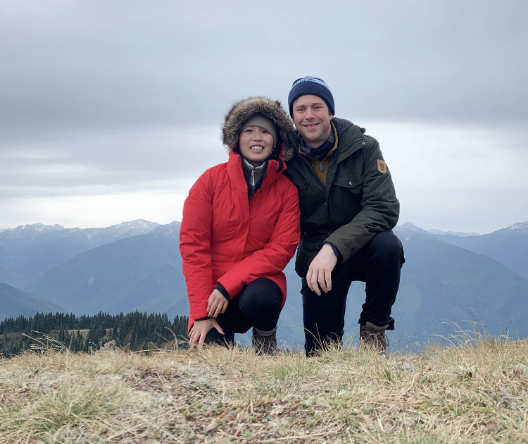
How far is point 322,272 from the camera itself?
15.0 feet

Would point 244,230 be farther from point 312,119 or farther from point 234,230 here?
point 312,119

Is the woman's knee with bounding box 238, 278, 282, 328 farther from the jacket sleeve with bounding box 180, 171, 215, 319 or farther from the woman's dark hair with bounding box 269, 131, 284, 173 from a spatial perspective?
the woman's dark hair with bounding box 269, 131, 284, 173

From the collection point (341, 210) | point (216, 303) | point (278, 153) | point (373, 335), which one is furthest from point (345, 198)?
point (216, 303)

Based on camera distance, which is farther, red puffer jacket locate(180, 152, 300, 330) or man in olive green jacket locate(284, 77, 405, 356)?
red puffer jacket locate(180, 152, 300, 330)

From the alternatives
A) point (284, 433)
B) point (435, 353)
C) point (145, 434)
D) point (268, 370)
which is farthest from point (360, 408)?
point (435, 353)

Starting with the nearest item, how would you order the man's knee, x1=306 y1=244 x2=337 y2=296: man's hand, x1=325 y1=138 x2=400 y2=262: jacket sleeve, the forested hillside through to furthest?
x1=306 y1=244 x2=337 y2=296: man's hand, x1=325 y1=138 x2=400 y2=262: jacket sleeve, the man's knee, the forested hillside

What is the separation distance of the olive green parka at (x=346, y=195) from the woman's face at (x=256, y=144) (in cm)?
28

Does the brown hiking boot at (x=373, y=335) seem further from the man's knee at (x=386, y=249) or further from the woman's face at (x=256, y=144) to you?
the woman's face at (x=256, y=144)

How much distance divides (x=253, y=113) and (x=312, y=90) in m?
0.76

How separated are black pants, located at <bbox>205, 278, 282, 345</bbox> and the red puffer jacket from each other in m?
0.11

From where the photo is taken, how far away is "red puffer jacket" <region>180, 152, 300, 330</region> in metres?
5.16

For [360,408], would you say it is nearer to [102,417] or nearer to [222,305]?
[102,417]

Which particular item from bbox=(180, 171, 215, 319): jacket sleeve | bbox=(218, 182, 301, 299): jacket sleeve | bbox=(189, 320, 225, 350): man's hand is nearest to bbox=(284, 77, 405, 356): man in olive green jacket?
bbox=(218, 182, 301, 299): jacket sleeve

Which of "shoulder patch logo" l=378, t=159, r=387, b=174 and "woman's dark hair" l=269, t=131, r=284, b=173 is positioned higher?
"woman's dark hair" l=269, t=131, r=284, b=173
